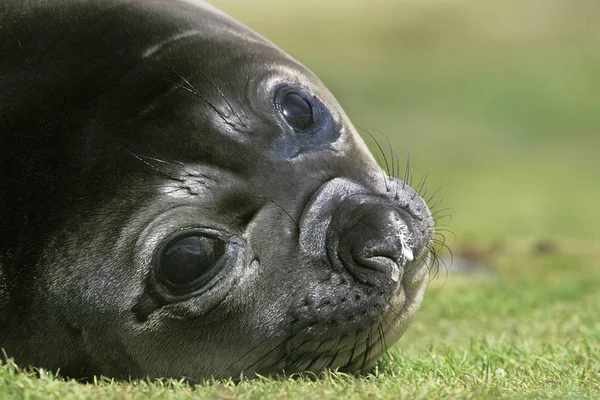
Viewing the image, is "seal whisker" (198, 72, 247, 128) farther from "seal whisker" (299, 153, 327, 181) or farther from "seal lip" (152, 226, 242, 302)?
"seal lip" (152, 226, 242, 302)

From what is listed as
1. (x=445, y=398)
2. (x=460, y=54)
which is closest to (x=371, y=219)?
(x=445, y=398)

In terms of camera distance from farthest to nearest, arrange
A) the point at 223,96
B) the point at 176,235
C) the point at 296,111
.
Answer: the point at 296,111 → the point at 223,96 → the point at 176,235

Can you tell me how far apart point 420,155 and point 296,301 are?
23.9 m

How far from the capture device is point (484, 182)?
23391mm

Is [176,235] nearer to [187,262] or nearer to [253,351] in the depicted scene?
[187,262]

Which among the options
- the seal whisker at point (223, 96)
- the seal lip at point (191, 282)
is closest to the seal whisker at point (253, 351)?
the seal lip at point (191, 282)

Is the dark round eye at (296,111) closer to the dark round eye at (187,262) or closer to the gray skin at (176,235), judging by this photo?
the gray skin at (176,235)

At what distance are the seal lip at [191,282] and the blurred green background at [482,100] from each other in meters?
9.06

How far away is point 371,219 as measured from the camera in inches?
166

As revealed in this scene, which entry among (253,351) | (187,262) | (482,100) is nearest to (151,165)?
(187,262)

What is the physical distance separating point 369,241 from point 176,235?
89 cm

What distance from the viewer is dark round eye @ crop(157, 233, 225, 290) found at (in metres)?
4.12

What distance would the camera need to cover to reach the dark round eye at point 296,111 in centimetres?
455

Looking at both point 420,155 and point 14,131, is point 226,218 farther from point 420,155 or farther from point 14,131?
point 420,155
